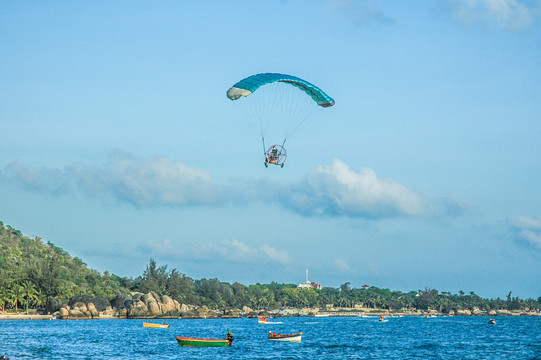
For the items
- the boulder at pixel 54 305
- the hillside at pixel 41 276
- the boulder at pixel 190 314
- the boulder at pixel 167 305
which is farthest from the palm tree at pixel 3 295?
the boulder at pixel 190 314

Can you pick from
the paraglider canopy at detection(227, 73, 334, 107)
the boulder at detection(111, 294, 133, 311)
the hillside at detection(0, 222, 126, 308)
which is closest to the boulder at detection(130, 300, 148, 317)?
the boulder at detection(111, 294, 133, 311)

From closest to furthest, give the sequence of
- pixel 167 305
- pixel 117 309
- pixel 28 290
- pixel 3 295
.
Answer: pixel 3 295
pixel 28 290
pixel 117 309
pixel 167 305

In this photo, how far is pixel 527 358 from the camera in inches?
2736

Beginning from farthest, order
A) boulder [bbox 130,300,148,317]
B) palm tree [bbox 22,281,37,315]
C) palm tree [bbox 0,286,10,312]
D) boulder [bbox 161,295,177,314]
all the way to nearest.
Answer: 1. boulder [bbox 161,295,177,314]
2. boulder [bbox 130,300,148,317]
3. palm tree [bbox 22,281,37,315]
4. palm tree [bbox 0,286,10,312]

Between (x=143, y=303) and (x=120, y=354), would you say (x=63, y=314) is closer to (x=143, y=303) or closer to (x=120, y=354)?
(x=143, y=303)

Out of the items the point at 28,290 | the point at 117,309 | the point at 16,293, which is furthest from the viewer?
the point at 117,309

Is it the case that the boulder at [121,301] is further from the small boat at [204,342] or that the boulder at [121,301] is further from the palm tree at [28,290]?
the small boat at [204,342]

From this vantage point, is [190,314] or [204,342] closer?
[204,342]

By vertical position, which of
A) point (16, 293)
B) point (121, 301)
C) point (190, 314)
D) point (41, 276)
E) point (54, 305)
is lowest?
point (190, 314)

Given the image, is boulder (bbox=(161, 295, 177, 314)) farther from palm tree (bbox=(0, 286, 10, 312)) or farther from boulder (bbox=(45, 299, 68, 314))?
palm tree (bbox=(0, 286, 10, 312))

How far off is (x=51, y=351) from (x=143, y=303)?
9312 centimetres

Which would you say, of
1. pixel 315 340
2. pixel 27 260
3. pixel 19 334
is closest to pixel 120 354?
pixel 19 334

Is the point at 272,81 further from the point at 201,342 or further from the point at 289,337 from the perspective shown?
the point at 289,337

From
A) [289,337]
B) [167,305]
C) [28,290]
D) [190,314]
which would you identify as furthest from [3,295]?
Answer: [289,337]
